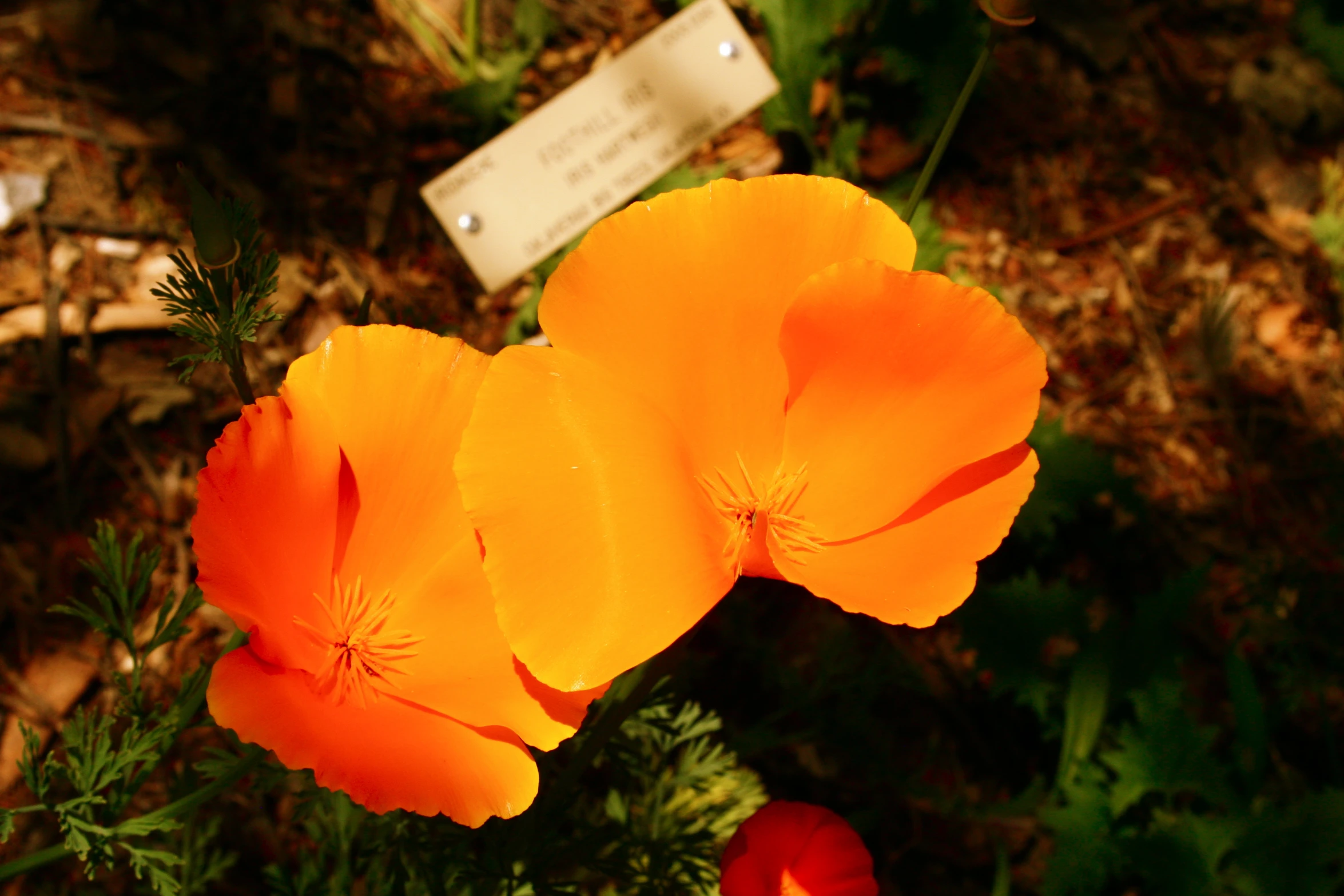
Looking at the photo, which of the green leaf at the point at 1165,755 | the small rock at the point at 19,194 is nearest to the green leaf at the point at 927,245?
the green leaf at the point at 1165,755

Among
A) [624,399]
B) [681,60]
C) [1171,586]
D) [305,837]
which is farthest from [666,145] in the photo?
[305,837]

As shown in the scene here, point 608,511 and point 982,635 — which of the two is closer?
point 608,511

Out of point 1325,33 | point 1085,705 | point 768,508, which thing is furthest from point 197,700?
point 1325,33

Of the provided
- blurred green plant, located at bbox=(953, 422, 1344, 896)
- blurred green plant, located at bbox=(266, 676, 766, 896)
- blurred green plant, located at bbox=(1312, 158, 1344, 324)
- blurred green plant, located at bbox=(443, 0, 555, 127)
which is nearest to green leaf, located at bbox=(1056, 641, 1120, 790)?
blurred green plant, located at bbox=(953, 422, 1344, 896)

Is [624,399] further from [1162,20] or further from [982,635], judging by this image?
[1162,20]

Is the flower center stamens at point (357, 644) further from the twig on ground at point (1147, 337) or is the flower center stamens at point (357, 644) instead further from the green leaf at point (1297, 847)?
the twig on ground at point (1147, 337)

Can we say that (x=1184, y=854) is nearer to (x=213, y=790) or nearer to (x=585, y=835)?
(x=585, y=835)
